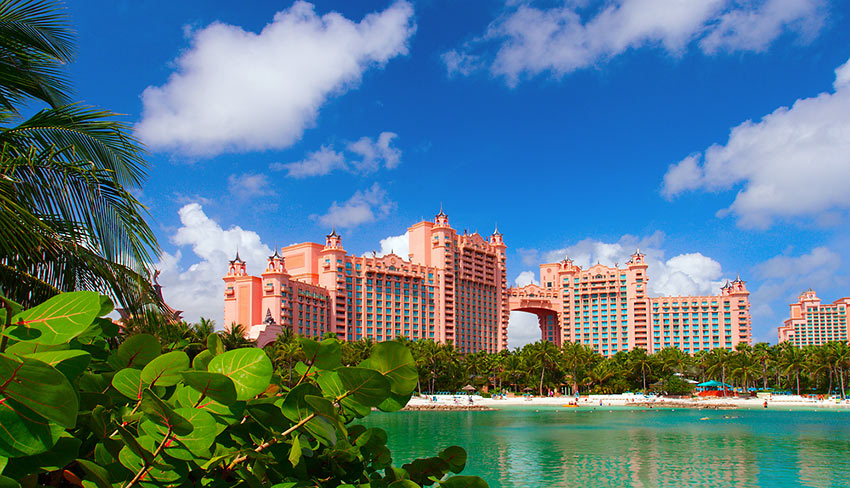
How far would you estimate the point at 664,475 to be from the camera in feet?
74.9

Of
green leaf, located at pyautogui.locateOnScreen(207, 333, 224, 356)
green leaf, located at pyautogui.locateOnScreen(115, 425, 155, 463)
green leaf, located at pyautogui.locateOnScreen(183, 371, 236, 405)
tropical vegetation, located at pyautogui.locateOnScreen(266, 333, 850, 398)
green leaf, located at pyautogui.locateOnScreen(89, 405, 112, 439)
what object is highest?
green leaf, located at pyautogui.locateOnScreen(207, 333, 224, 356)

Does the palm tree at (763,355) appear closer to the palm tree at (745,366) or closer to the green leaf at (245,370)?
the palm tree at (745,366)

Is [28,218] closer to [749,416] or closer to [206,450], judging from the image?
[206,450]

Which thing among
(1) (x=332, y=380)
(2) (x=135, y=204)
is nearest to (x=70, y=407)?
(1) (x=332, y=380)

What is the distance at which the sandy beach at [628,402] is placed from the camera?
64.9 meters

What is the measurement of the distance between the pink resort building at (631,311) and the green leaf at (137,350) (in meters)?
122

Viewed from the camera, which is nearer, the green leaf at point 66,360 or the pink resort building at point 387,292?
the green leaf at point 66,360

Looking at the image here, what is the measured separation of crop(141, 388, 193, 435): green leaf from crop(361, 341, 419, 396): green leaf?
436 mm

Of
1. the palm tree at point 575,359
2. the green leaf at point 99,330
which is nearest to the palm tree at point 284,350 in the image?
the palm tree at point 575,359

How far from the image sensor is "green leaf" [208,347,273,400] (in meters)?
1.42

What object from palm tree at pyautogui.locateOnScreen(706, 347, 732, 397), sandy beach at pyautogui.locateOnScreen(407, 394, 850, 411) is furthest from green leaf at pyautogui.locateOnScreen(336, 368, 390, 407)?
palm tree at pyautogui.locateOnScreen(706, 347, 732, 397)

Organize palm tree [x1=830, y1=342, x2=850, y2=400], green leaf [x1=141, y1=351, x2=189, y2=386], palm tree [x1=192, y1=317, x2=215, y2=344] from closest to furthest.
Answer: green leaf [x1=141, y1=351, x2=189, y2=386]
palm tree [x1=192, y1=317, x2=215, y2=344]
palm tree [x1=830, y1=342, x2=850, y2=400]

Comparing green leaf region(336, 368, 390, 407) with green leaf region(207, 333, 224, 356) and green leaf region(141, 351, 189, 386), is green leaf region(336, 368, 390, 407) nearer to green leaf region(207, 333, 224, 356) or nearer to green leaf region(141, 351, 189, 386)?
green leaf region(141, 351, 189, 386)

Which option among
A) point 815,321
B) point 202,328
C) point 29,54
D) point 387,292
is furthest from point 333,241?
point 815,321
